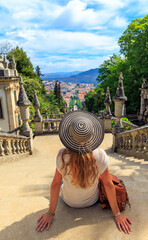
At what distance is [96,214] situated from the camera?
8.98ft

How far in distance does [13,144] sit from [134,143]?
5119 millimetres

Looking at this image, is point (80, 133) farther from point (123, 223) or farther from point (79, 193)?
point (123, 223)

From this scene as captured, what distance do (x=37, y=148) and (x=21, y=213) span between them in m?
7.66

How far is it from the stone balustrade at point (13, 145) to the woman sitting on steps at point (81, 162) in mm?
4697

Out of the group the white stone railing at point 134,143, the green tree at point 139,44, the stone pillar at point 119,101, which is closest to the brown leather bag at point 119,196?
the white stone railing at point 134,143

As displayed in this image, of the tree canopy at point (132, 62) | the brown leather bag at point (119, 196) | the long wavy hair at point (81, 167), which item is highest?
the tree canopy at point (132, 62)

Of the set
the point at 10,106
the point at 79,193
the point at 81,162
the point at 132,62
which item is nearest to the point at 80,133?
the point at 81,162

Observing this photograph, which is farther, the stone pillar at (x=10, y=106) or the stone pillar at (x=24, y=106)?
the stone pillar at (x=10, y=106)

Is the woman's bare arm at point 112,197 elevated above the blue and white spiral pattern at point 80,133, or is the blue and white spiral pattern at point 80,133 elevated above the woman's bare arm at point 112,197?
the blue and white spiral pattern at point 80,133

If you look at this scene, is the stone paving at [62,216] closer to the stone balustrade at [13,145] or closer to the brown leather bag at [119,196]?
the brown leather bag at [119,196]

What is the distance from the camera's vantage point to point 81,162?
2375 mm

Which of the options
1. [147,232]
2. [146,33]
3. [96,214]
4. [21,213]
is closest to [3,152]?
[21,213]

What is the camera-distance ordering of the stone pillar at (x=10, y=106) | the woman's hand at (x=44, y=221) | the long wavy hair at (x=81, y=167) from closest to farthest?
the long wavy hair at (x=81, y=167), the woman's hand at (x=44, y=221), the stone pillar at (x=10, y=106)

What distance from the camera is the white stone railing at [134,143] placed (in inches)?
266
